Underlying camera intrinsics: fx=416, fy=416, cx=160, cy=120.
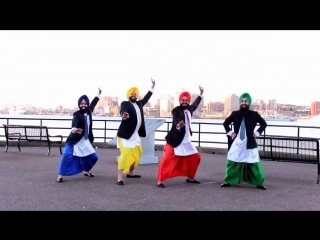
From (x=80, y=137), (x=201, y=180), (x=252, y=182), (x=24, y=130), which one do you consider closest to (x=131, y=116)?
(x=80, y=137)

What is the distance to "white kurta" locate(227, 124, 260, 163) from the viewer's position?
7211 millimetres

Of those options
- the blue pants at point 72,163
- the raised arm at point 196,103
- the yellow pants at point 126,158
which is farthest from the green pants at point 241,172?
the blue pants at point 72,163

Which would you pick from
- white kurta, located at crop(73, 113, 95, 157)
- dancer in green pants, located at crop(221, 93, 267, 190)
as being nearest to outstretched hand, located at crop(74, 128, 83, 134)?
white kurta, located at crop(73, 113, 95, 157)

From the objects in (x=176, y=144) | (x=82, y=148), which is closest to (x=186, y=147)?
(x=176, y=144)

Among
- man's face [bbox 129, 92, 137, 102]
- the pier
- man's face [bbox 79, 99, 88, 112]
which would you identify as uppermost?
man's face [bbox 129, 92, 137, 102]

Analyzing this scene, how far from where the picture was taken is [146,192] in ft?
21.9

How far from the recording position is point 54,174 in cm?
844

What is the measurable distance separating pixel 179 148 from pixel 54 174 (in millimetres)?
2744

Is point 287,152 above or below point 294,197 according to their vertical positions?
above

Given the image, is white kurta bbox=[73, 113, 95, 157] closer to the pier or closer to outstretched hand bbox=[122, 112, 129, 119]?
the pier

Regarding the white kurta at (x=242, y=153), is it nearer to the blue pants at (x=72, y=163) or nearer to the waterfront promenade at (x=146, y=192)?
the waterfront promenade at (x=146, y=192)

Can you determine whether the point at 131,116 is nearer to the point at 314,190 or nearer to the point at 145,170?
the point at 145,170

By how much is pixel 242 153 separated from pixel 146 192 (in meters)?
1.85

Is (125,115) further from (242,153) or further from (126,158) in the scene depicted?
(242,153)
